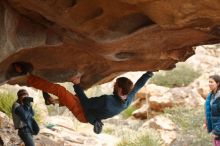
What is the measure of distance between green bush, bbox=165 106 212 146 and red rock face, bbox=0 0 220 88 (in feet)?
15.4

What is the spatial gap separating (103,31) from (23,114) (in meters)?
2.34

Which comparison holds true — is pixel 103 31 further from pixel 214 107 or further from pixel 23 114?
pixel 23 114

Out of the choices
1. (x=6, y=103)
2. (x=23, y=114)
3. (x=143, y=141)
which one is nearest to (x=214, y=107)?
(x=23, y=114)

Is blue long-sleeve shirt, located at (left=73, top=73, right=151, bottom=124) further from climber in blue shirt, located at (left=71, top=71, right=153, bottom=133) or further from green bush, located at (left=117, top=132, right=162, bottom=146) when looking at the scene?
green bush, located at (left=117, top=132, right=162, bottom=146)

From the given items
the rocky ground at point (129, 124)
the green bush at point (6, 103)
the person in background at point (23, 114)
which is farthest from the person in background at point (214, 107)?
the green bush at point (6, 103)

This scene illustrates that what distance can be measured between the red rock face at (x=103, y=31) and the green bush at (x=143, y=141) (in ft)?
15.0

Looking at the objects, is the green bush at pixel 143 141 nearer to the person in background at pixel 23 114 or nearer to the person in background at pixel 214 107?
the person in background at pixel 23 114

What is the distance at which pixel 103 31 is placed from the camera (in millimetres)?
5348

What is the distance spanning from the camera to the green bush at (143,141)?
11037 millimetres

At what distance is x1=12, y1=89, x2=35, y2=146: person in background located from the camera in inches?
271

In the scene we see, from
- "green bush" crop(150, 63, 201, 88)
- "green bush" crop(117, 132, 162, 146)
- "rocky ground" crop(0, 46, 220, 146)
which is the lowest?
"green bush" crop(117, 132, 162, 146)

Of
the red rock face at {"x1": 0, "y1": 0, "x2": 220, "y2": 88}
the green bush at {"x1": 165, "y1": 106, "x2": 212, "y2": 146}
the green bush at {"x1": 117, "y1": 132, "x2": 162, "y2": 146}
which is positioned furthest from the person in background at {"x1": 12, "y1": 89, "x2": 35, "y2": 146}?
the green bush at {"x1": 165, "y1": 106, "x2": 212, "y2": 146}

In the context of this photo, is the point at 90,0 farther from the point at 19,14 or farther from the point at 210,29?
the point at 210,29

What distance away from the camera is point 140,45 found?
5.87 m
